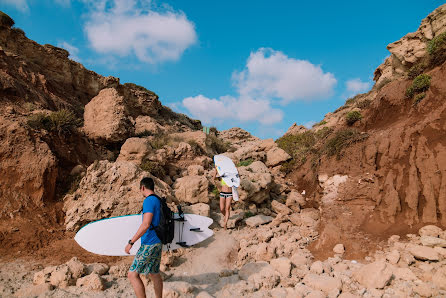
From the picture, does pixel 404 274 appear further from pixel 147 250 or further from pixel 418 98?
pixel 418 98

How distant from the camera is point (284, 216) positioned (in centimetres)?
805

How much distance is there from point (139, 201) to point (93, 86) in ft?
51.1

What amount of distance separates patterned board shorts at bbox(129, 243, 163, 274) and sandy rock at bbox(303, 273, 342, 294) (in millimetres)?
2705

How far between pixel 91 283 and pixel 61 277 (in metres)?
0.50

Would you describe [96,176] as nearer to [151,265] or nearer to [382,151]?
[151,265]

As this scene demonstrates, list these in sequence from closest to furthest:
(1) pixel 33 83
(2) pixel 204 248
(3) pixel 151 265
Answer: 1. (3) pixel 151 265
2. (2) pixel 204 248
3. (1) pixel 33 83

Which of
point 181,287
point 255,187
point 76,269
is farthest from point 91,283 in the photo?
point 255,187

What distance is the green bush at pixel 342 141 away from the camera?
8.65 m

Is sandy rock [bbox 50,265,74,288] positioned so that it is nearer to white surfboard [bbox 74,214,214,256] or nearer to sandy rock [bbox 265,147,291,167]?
white surfboard [bbox 74,214,214,256]

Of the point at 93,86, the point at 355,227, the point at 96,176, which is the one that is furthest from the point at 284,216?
the point at 93,86

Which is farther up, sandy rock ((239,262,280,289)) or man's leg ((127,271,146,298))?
man's leg ((127,271,146,298))

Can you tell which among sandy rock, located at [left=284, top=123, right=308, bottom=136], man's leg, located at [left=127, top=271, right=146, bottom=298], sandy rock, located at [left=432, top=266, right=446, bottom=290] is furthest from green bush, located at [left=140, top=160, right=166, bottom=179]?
sandy rock, located at [left=284, top=123, right=308, bottom=136]

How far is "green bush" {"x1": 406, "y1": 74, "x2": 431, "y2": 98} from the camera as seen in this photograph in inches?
318

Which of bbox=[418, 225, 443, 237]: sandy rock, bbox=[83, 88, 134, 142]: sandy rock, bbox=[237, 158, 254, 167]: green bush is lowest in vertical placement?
bbox=[418, 225, 443, 237]: sandy rock
